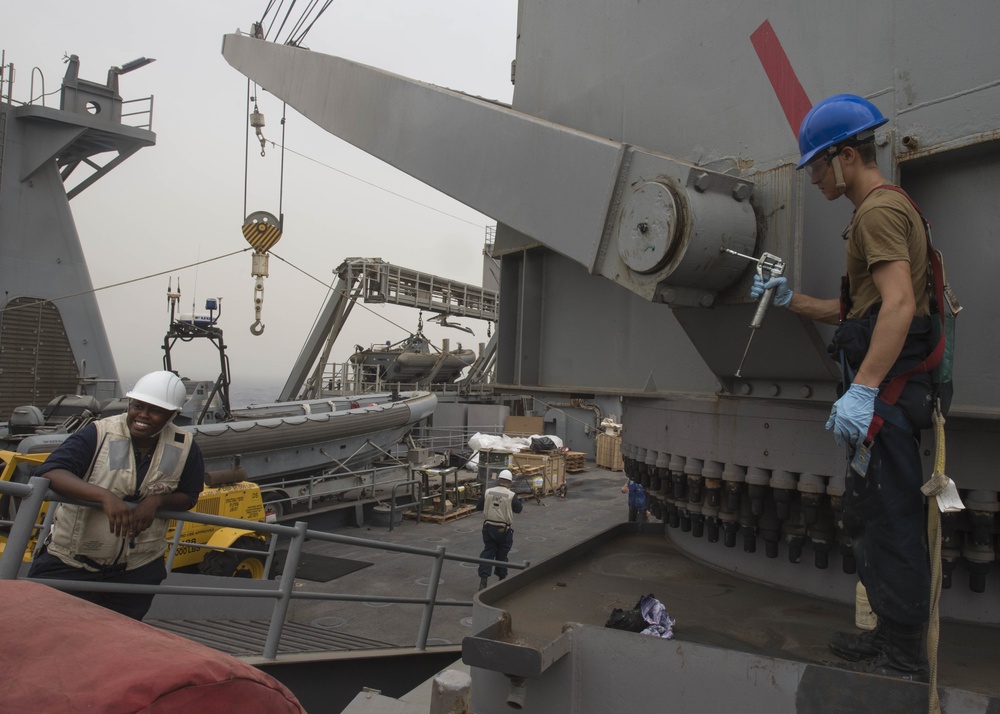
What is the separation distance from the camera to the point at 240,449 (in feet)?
36.1

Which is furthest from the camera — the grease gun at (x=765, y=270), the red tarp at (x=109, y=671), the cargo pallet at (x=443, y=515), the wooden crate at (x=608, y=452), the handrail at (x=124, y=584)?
the wooden crate at (x=608, y=452)

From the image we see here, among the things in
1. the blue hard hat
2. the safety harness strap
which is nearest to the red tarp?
the safety harness strap

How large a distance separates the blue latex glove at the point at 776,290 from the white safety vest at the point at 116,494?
2745mm

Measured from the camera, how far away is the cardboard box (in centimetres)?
2306

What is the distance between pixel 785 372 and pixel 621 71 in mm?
2131

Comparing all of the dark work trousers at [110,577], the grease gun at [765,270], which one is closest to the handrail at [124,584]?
the dark work trousers at [110,577]

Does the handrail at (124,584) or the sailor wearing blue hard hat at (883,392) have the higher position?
the sailor wearing blue hard hat at (883,392)

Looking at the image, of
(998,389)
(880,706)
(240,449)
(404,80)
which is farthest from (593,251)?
(240,449)

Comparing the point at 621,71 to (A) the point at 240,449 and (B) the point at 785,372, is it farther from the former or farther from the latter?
(A) the point at 240,449

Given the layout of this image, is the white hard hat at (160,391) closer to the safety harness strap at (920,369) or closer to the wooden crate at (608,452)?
the safety harness strap at (920,369)

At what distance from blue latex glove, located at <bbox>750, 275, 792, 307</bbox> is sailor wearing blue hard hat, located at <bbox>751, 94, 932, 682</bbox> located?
0.23 meters

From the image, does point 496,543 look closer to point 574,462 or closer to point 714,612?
point 714,612

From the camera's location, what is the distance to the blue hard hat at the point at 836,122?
228 cm

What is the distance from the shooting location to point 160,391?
3.04 metres
